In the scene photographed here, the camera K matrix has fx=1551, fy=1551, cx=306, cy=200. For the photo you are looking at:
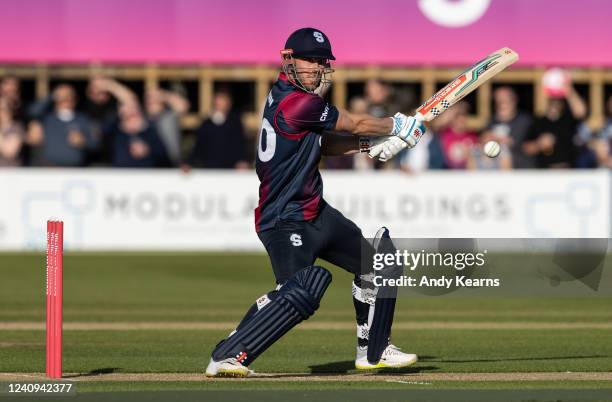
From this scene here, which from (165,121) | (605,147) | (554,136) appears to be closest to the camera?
(554,136)

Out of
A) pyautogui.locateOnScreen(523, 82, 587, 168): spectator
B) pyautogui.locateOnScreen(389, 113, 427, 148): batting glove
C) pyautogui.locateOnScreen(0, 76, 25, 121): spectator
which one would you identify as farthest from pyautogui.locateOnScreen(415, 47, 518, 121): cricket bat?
pyautogui.locateOnScreen(0, 76, 25, 121): spectator

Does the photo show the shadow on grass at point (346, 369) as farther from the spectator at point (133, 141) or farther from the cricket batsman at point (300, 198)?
the spectator at point (133, 141)

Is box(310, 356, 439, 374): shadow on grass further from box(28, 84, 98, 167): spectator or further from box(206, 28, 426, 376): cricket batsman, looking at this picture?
box(28, 84, 98, 167): spectator

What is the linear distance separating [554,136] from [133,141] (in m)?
5.80

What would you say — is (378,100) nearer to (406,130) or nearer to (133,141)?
(133,141)

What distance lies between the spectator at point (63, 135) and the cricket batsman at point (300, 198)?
1171 cm

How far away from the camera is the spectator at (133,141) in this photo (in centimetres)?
2147

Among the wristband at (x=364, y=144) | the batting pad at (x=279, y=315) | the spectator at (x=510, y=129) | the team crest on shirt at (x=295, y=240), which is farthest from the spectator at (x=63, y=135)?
the batting pad at (x=279, y=315)

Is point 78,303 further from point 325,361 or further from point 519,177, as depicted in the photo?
point 519,177

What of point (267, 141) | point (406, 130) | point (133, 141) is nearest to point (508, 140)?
point (133, 141)

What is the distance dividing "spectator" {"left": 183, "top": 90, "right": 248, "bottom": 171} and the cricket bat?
1116 centimetres

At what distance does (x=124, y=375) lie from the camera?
9750mm

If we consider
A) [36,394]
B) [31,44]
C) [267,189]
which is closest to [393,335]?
[267,189]

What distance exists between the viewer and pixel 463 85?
1000 cm
